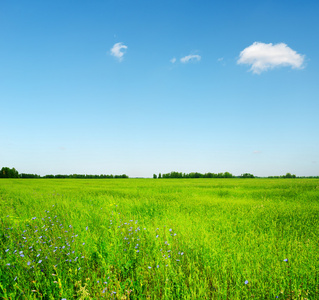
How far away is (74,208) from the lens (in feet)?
25.4

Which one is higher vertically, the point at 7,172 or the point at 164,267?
the point at 164,267

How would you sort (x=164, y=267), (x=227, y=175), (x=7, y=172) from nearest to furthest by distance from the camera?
(x=164, y=267), (x=227, y=175), (x=7, y=172)

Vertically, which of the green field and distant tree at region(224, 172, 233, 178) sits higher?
the green field

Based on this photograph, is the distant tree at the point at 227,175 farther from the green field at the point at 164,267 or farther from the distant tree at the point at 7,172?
the distant tree at the point at 7,172

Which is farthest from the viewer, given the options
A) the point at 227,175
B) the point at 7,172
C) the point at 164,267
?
the point at 7,172

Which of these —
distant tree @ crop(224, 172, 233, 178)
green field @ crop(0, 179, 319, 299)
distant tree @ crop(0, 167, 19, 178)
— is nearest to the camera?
green field @ crop(0, 179, 319, 299)

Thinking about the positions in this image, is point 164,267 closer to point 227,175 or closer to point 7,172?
point 227,175

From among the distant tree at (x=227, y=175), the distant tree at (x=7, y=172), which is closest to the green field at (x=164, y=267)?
the distant tree at (x=227, y=175)

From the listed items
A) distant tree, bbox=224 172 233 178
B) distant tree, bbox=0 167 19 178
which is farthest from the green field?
distant tree, bbox=0 167 19 178

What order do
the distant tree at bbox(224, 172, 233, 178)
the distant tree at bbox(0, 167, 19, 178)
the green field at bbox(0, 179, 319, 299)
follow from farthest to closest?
1. the distant tree at bbox(0, 167, 19, 178)
2. the distant tree at bbox(224, 172, 233, 178)
3. the green field at bbox(0, 179, 319, 299)

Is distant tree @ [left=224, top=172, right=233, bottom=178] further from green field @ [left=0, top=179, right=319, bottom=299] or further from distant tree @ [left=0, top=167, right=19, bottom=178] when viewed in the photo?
distant tree @ [left=0, top=167, right=19, bottom=178]

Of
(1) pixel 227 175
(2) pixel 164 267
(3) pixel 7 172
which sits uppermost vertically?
(2) pixel 164 267

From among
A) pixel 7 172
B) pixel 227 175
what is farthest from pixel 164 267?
pixel 7 172

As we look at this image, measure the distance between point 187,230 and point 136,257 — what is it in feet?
5.45
